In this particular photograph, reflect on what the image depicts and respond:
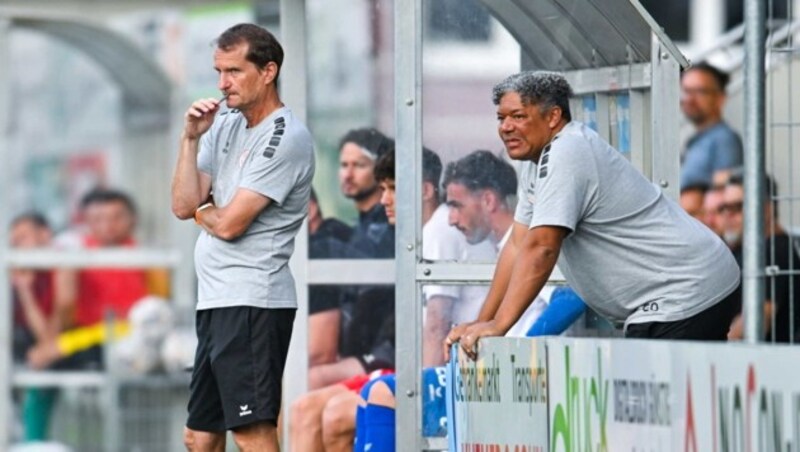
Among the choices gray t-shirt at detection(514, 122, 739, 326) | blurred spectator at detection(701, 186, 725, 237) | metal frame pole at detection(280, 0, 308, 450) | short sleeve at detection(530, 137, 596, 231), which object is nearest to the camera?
short sleeve at detection(530, 137, 596, 231)

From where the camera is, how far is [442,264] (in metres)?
9.14

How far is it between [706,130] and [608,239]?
5.98m

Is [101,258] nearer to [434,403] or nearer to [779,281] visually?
[779,281]

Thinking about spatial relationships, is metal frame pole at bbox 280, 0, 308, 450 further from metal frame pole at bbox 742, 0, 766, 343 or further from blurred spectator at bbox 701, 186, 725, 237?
metal frame pole at bbox 742, 0, 766, 343

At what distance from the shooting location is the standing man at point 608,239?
792 cm

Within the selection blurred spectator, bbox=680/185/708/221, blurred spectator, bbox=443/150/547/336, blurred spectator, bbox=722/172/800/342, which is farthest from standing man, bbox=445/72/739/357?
blurred spectator, bbox=680/185/708/221

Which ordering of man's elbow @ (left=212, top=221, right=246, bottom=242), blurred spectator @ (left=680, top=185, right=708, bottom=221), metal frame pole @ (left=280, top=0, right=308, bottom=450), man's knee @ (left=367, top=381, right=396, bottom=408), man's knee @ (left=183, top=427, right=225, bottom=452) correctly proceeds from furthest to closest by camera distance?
1. blurred spectator @ (left=680, top=185, right=708, bottom=221)
2. metal frame pole @ (left=280, top=0, right=308, bottom=450)
3. man's knee @ (left=367, top=381, right=396, bottom=408)
4. man's knee @ (left=183, top=427, right=225, bottom=452)
5. man's elbow @ (left=212, top=221, right=246, bottom=242)

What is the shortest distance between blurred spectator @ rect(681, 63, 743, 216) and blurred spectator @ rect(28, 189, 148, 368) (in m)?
7.15

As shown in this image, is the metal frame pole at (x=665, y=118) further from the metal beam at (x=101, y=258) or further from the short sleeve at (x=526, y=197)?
the metal beam at (x=101, y=258)

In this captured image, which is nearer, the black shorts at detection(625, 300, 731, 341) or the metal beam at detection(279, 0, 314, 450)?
the black shorts at detection(625, 300, 731, 341)

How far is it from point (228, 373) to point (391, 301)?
107 inches

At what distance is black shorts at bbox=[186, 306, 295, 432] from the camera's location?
8.52 m

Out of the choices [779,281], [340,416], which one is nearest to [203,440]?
[340,416]

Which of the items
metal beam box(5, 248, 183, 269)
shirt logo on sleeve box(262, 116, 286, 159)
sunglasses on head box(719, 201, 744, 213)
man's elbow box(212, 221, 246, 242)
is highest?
shirt logo on sleeve box(262, 116, 286, 159)
